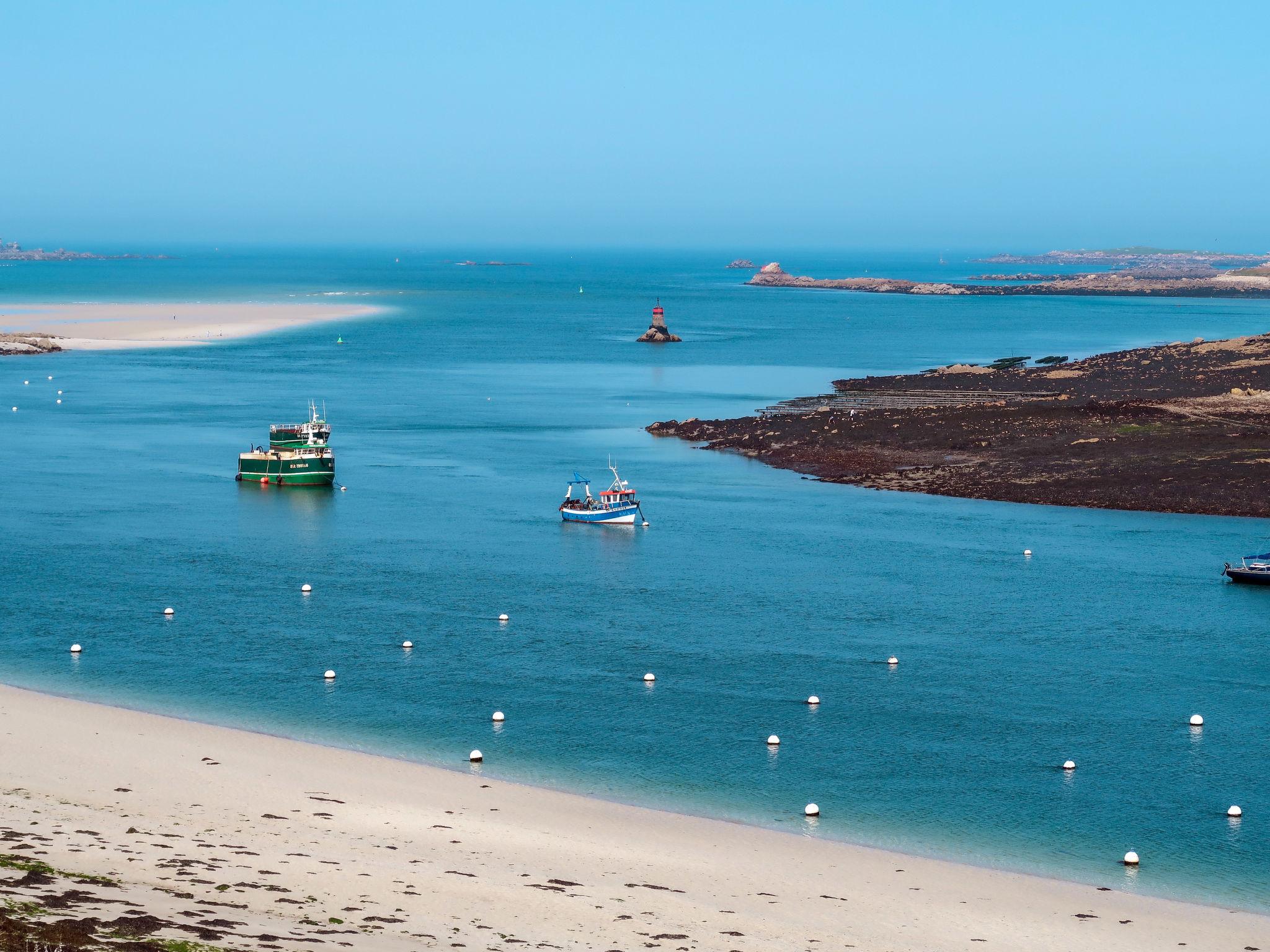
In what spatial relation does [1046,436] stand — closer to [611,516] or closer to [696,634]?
[611,516]

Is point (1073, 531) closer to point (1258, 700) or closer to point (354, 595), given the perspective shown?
point (1258, 700)

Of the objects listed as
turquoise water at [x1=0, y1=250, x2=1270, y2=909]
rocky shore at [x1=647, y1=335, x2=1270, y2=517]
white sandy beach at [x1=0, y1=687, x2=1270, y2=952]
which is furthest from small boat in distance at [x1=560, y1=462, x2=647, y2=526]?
white sandy beach at [x1=0, y1=687, x2=1270, y2=952]

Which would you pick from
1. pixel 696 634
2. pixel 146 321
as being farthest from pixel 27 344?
pixel 696 634

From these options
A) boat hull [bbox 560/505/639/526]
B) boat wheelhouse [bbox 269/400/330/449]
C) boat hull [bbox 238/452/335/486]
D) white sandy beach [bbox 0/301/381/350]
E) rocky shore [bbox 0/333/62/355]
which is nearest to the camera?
boat hull [bbox 560/505/639/526]

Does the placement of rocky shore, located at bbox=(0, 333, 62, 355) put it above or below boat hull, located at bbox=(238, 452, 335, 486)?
above

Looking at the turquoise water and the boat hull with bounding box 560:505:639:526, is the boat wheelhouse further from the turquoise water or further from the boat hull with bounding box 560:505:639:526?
the boat hull with bounding box 560:505:639:526

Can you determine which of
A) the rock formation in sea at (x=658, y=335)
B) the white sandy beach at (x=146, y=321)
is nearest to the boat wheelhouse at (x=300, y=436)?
the white sandy beach at (x=146, y=321)

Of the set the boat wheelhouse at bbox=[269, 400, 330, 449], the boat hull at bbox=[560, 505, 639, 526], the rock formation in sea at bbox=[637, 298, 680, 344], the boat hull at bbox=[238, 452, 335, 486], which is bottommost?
the boat hull at bbox=[560, 505, 639, 526]
